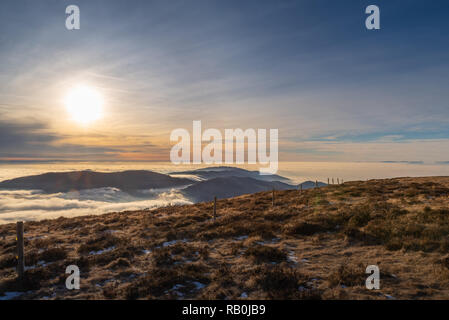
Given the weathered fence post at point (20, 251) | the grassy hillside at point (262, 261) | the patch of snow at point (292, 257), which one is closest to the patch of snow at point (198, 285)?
the grassy hillside at point (262, 261)

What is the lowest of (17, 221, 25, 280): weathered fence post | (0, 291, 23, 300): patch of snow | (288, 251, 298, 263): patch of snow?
(0, 291, 23, 300): patch of snow

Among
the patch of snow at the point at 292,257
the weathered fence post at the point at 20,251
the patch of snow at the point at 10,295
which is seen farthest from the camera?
the patch of snow at the point at 292,257

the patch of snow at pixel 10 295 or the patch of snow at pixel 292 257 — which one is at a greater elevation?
the patch of snow at pixel 292 257

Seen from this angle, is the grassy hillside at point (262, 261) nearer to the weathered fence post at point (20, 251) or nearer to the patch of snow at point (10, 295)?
the patch of snow at point (10, 295)

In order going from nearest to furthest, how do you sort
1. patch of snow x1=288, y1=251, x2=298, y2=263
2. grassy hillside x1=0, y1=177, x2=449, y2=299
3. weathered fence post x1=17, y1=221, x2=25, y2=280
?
grassy hillside x1=0, y1=177, x2=449, y2=299
weathered fence post x1=17, y1=221, x2=25, y2=280
patch of snow x1=288, y1=251, x2=298, y2=263

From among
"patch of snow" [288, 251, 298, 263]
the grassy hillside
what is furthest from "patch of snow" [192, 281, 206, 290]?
"patch of snow" [288, 251, 298, 263]

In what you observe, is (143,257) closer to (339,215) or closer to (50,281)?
(50,281)

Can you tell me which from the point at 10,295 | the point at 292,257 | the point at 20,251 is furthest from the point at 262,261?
the point at 20,251

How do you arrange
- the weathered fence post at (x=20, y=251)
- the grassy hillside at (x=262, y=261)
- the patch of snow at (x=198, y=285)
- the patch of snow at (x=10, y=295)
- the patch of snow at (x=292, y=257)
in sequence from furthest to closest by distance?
1. the patch of snow at (x=292, y=257)
2. the weathered fence post at (x=20, y=251)
3. the patch of snow at (x=198, y=285)
4. the patch of snow at (x=10, y=295)
5. the grassy hillside at (x=262, y=261)

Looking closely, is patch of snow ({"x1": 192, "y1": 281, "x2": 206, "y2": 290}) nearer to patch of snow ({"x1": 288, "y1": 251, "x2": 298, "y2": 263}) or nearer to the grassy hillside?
the grassy hillside

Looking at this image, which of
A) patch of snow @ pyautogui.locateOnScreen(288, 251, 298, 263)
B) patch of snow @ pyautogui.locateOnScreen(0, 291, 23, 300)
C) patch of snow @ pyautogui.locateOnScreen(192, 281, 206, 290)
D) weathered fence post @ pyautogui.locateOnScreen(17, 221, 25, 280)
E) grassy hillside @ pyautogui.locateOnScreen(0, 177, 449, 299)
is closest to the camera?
grassy hillside @ pyautogui.locateOnScreen(0, 177, 449, 299)
